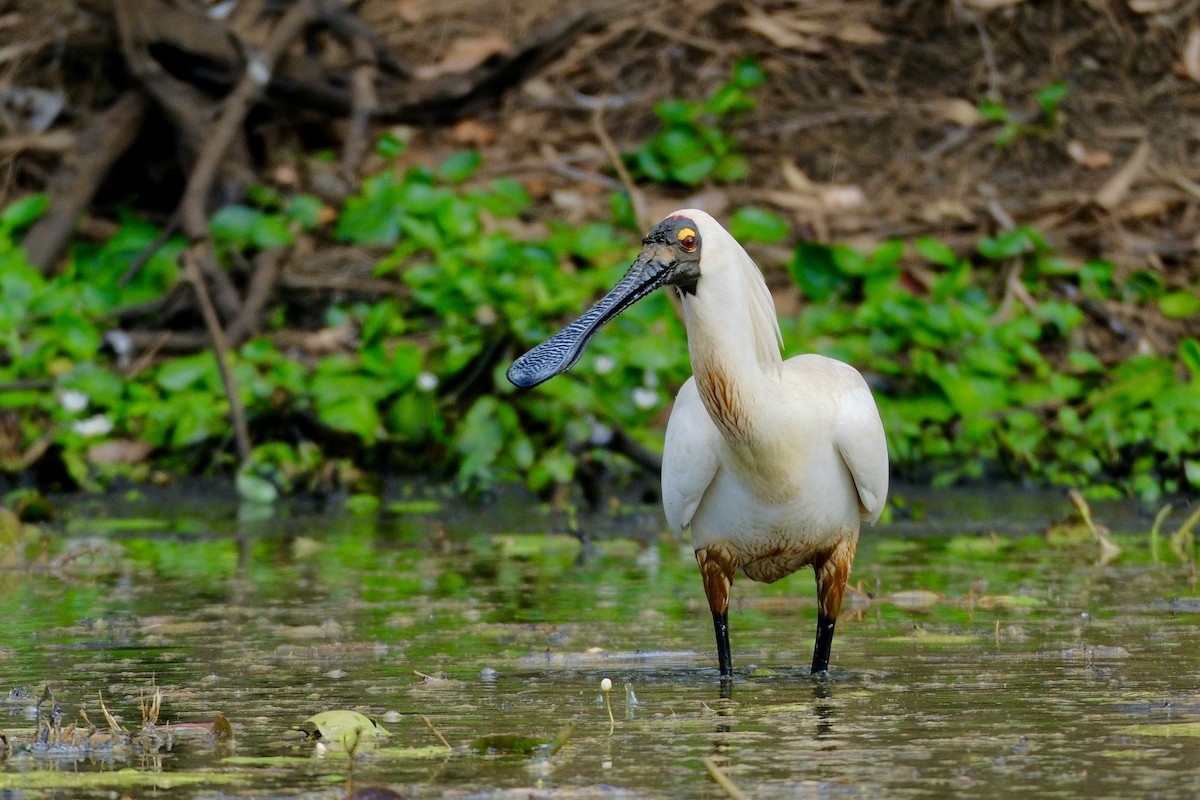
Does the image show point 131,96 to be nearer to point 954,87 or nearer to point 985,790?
point 954,87

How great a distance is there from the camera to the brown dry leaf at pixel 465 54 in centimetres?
1292

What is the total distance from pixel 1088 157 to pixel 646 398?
4.41 m

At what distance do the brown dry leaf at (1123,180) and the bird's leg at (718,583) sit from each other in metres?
Result: 7.15

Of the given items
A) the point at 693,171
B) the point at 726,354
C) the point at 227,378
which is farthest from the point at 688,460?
the point at 693,171

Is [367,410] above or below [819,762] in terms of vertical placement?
below

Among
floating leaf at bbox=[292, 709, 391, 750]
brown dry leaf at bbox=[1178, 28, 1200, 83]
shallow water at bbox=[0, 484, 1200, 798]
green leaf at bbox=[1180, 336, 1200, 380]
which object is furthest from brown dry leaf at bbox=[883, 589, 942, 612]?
brown dry leaf at bbox=[1178, 28, 1200, 83]

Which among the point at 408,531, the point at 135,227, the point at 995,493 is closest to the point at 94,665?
the point at 408,531

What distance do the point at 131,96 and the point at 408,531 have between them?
4.64m

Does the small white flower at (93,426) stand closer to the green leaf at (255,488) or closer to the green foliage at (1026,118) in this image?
the green leaf at (255,488)

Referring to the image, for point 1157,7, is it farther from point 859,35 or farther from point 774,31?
point 774,31

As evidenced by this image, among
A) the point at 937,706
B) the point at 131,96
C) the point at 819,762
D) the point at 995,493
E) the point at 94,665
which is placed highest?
the point at 819,762

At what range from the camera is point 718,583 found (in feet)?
18.0

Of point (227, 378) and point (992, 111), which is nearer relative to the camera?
point (227, 378)

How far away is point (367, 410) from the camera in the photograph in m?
10.1
